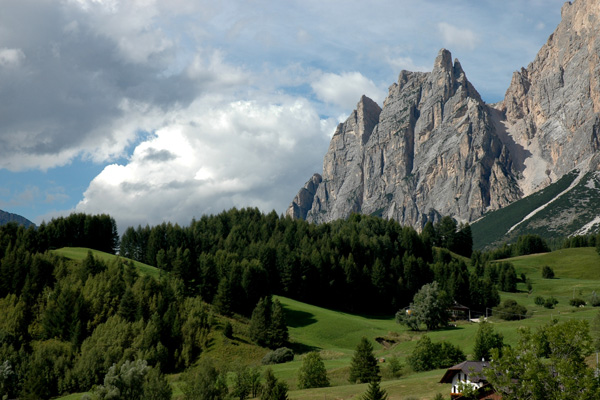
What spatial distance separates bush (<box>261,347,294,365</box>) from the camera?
77688 mm

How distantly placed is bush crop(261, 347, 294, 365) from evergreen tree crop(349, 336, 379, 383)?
19.3 meters

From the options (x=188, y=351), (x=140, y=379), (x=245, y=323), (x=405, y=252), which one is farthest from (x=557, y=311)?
(x=140, y=379)

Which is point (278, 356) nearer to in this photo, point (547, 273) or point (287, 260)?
point (287, 260)

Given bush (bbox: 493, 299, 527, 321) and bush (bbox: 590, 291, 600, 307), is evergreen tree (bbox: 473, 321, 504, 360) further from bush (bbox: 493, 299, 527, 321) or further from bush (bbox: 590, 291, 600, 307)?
bush (bbox: 590, 291, 600, 307)

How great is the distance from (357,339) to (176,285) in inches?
1299

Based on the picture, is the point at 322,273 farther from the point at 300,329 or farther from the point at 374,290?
the point at 300,329

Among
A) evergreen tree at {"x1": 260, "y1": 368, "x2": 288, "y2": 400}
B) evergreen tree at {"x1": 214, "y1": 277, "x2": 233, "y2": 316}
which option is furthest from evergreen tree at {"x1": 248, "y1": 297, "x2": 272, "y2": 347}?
evergreen tree at {"x1": 260, "y1": 368, "x2": 288, "y2": 400}

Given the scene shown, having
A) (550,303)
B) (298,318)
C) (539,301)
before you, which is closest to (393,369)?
(298,318)

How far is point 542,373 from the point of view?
106 feet

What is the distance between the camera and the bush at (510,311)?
10500 centimetres

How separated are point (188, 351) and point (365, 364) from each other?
32.4 metres

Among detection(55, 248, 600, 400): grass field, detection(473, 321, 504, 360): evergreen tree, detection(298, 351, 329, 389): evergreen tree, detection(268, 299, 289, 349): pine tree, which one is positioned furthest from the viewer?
detection(268, 299, 289, 349): pine tree

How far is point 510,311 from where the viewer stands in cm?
10731

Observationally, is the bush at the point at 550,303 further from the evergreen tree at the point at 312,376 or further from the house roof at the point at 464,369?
the house roof at the point at 464,369
